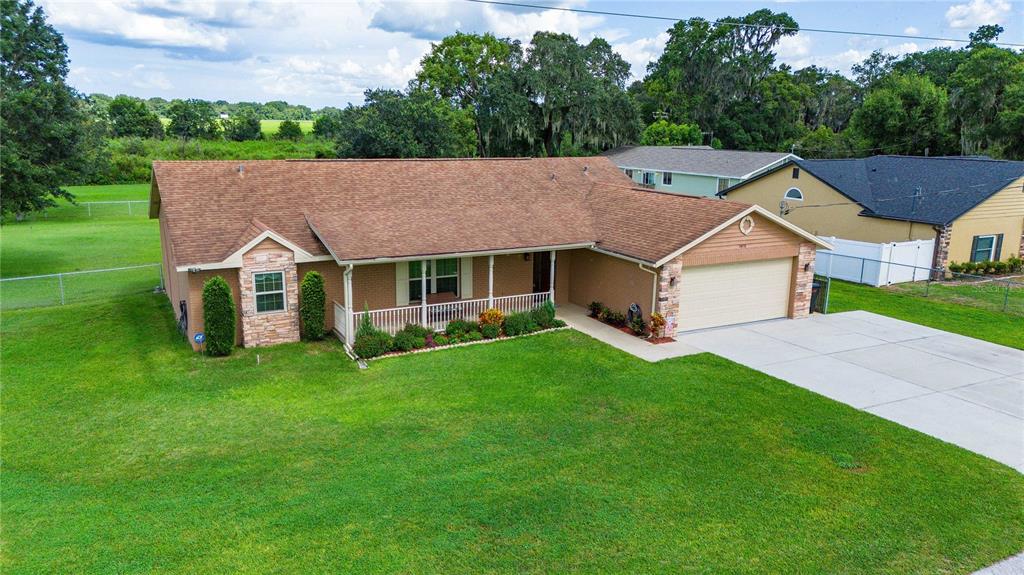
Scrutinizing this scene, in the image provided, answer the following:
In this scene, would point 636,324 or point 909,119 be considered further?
point 909,119

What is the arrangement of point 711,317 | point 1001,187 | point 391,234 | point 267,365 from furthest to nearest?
point 1001,187 < point 711,317 < point 391,234 < point 267,365

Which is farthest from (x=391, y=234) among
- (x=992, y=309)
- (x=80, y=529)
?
(x=992, y=309)

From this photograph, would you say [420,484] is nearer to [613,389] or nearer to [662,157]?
[613,389]

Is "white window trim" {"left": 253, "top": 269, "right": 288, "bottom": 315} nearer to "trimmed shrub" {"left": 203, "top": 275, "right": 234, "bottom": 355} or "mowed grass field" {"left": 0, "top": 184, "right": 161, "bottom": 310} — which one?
"trimmed shrub" {"left": 203, "top": 275, "right": 234, "bottom": 355}

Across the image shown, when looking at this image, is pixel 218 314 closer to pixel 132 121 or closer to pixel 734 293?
pixel 734 293

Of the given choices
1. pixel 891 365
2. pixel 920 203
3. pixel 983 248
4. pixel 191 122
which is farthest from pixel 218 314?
pixel 191 122
